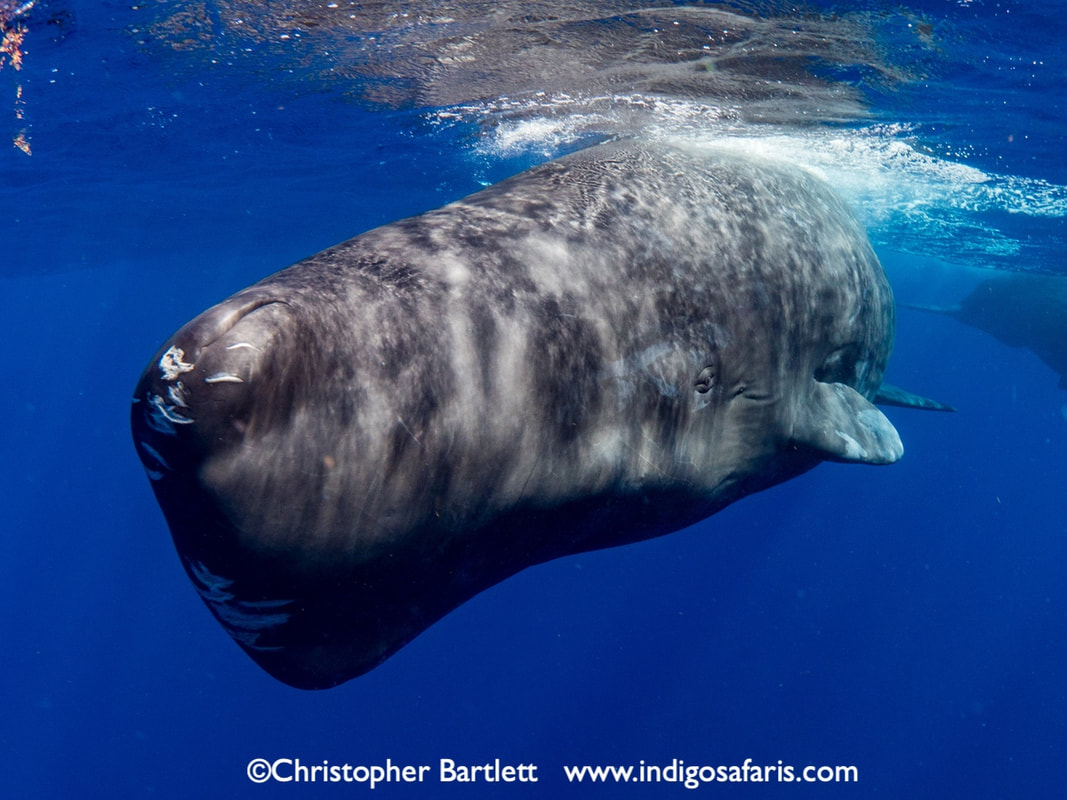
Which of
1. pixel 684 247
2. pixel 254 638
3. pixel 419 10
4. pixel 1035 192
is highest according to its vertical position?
pixel 419 10

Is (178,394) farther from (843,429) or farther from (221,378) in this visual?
(843,429)

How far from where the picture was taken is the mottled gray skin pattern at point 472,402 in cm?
233

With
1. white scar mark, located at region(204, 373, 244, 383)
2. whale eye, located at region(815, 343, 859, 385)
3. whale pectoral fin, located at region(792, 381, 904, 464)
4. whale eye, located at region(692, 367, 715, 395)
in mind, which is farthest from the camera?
whale eye, located at region(815, 343, 859, 385)

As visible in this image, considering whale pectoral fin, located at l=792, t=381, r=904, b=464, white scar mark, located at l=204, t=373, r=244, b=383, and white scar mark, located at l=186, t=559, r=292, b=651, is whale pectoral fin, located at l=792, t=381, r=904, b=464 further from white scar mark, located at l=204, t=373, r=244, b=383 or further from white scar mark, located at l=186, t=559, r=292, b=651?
white scar mark, located at l=204, t=373, r=244, b=383

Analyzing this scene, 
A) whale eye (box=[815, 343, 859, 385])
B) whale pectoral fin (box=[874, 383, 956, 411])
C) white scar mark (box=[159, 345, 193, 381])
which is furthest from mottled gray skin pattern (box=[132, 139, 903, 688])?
whale pectoral fin (box=[874, 383, 956, 411])

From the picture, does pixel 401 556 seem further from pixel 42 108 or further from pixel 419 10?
pixel 42 108

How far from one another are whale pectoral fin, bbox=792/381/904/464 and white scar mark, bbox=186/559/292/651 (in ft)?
11.0

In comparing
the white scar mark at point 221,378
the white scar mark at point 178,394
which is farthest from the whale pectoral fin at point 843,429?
the white scar mark at point 178,394

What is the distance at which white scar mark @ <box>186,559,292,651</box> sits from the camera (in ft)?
8.50

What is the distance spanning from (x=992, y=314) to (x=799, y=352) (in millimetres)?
24520

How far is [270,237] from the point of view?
114 feet

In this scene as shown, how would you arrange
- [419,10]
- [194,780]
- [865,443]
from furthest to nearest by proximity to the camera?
1. [194,780]
2. [419,10]
3. [865,443]

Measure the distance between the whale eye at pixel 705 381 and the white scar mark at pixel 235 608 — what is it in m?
2.30

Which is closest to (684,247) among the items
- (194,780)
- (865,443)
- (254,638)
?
(865,443)
